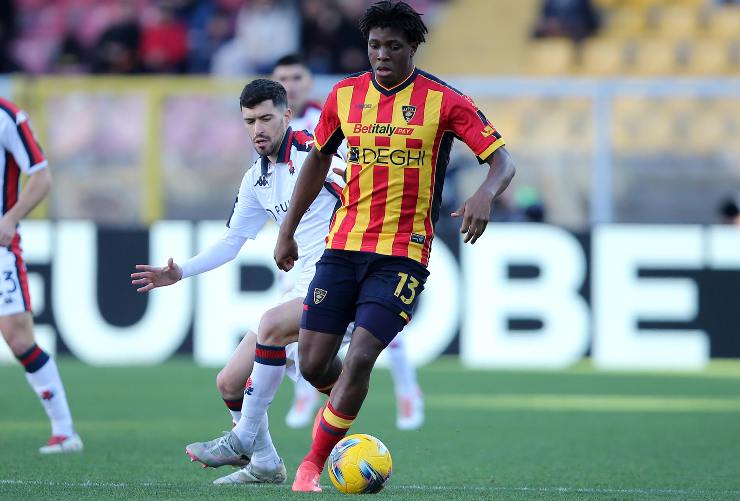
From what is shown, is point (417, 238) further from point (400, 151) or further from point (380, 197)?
point (400, 151)

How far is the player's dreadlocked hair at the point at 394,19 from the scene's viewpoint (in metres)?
5.91

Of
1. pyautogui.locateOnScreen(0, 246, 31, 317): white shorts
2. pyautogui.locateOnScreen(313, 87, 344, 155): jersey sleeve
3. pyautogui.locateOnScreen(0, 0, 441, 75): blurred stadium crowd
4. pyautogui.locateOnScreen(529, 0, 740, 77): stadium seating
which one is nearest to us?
pyautogui.locateOnScreen(313, 87, 344, 155): jersey sleeve

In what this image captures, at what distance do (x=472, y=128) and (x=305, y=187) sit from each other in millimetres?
809

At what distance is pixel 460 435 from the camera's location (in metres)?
8.84

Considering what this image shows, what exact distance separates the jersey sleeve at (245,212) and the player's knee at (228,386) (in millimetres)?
679

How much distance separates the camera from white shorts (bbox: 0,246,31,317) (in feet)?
25.6

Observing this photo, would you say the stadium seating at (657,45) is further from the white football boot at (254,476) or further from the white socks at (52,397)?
the white football boot at (254,476)

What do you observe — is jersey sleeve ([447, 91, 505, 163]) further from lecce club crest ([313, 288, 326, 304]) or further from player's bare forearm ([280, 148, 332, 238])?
lecce club crest ([313, 288, 326, 304])

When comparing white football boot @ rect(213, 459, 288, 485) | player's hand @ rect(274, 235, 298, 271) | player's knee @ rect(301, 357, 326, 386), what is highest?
player's hand @ rect(274, 235, 298, 271)

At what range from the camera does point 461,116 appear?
598 cm

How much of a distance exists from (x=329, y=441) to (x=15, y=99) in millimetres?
9119

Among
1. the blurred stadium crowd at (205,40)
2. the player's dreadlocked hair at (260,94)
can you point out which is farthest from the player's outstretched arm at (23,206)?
the blurred stadium crowd at (205,40)

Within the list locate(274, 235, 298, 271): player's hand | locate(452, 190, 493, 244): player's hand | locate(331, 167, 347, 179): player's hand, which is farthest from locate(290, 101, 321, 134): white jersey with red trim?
locate(452, 190, 493, 244): player's hand

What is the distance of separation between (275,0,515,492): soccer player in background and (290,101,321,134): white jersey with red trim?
10.5 feet
